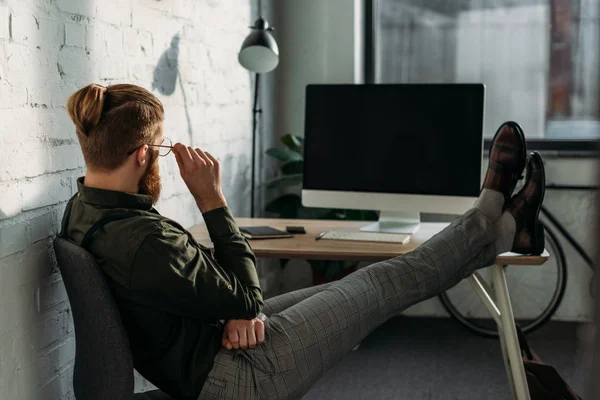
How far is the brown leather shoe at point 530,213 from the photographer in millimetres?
2053

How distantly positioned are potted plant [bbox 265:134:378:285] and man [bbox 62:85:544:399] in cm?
140

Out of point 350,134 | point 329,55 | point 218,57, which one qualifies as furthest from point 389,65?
point 350,134

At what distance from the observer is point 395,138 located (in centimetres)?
242

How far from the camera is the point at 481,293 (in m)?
2.25

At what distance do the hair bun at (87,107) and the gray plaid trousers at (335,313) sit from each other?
1.77ft

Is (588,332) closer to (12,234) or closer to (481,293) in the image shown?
(12,234)

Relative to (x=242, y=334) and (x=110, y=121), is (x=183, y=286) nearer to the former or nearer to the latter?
(x=242, y=334)

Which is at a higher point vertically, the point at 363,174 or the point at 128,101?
the point at 128,101

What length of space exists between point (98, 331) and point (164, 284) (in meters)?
0.15

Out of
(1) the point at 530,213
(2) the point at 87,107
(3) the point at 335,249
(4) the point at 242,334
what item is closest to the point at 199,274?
(4) the point at 242,334

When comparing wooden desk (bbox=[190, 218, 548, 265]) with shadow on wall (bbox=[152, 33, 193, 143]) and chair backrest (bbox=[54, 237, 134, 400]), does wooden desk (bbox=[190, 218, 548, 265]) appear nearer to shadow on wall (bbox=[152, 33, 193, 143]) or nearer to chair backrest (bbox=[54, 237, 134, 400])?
shadow on wall (bbox=[152, 33, 193, 143])

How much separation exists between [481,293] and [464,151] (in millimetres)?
451

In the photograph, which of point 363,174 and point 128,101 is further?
point 363,174

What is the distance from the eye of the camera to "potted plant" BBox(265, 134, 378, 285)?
3.16 meters
